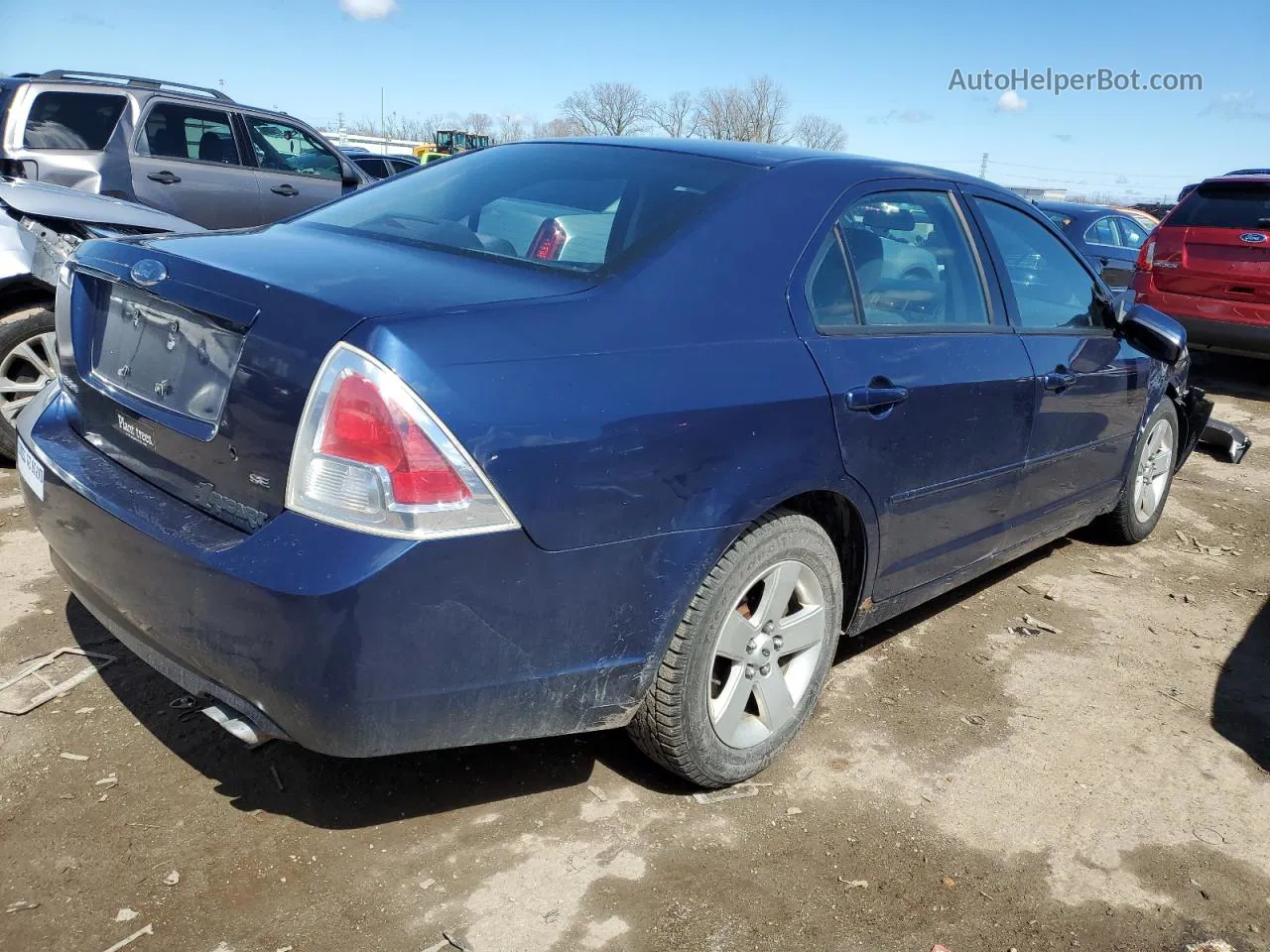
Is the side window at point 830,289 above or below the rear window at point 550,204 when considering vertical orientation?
below

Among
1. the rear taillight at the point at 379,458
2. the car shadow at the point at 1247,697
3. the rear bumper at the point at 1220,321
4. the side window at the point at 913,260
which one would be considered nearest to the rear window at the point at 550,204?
the side window at the point at 913,260

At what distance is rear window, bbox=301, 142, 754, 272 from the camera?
99.8 inches

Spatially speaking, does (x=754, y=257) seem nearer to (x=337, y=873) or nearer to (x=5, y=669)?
A: (x=337, y=873)

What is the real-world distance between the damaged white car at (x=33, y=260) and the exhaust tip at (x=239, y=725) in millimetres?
3276

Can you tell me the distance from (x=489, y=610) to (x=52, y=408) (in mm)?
1485

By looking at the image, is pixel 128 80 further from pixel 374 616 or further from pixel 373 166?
pixel 373 166

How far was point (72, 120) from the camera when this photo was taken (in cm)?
684

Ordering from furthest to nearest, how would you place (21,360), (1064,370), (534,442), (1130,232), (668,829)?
1. (1130,232)
2. (21,360)
3. (1064,370)
4. (668,829)
5. (534,442)

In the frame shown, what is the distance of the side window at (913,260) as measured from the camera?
2902 millimetres

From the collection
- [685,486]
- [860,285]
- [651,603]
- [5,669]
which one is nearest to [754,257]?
[860,285]

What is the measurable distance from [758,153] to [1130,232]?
1186 centimetres

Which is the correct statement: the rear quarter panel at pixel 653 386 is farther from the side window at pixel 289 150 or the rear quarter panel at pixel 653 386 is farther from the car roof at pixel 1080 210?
the car roof at pixel 1080 210

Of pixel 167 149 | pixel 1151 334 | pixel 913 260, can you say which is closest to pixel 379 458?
pixel 913 260

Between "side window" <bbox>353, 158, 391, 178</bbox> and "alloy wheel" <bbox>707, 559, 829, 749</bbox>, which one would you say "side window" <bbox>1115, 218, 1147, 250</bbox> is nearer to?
"side window" <bbox>353, 158, 391, 178</bbox>
